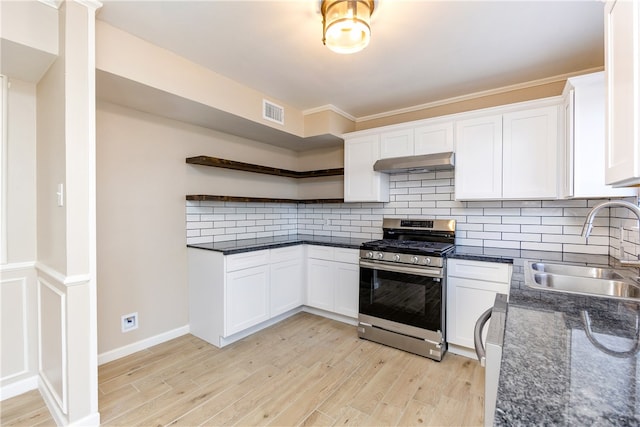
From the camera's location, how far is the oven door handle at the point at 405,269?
2.55 meters

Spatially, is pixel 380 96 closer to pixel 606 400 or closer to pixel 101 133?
pixel 101 133

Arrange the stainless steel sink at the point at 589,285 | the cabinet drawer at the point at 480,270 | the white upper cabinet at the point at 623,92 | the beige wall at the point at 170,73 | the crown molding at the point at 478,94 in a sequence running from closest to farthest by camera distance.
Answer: the white upper cabinet at the point at 623,92, the stainless steel sink at the point at 589,285, the beige wall at the point at 170,73, the cabinet drawer at the point at 480,270, the crown molding at the point at 478,94

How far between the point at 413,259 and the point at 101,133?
9.32 feet

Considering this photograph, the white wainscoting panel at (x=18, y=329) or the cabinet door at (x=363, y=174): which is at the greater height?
the cabinet door at (x=363, y=174)

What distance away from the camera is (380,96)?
3.15 metres

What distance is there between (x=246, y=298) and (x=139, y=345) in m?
1.00

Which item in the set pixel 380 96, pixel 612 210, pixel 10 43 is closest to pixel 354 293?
pixel 380 96

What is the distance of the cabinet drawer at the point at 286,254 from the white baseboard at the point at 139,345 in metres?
1.12

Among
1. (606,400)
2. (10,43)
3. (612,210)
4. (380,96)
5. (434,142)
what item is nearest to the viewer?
(606,400)

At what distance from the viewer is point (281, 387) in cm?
219

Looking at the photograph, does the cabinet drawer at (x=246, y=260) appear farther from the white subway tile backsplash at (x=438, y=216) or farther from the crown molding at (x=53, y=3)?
the crown molding at (x=53, y=3)

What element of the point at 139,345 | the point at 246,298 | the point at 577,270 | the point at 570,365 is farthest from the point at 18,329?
the point at 577,270

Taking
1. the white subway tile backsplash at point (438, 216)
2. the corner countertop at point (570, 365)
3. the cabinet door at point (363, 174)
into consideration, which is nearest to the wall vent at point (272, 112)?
the cabinet door at point (363, 174)

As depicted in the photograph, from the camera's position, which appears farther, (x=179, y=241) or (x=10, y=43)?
(x=179, y=241)
